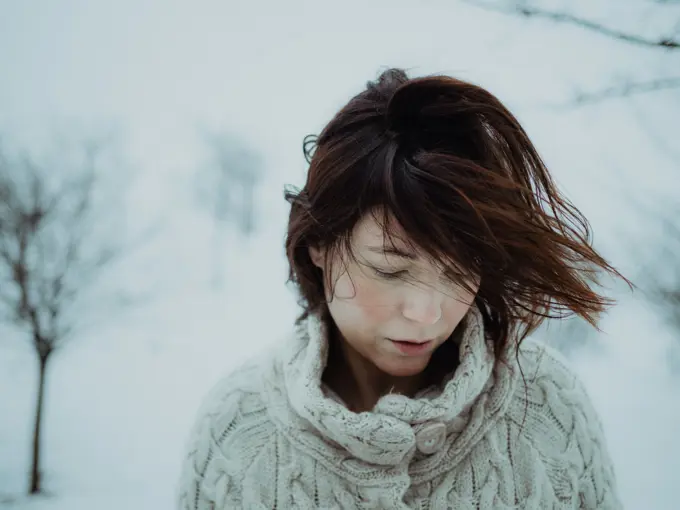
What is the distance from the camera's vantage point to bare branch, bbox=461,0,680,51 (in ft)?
3.25

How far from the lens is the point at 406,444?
87 centimetres

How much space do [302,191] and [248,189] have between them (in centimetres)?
359

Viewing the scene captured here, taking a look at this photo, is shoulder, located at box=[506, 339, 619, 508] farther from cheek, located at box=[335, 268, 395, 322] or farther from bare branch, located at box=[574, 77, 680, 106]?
bare branch, located at box=[574, 77, 680, 106]

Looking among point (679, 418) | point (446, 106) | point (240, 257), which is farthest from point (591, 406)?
point (240, 257)

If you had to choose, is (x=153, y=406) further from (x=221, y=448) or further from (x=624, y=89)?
(x=624, y=89)

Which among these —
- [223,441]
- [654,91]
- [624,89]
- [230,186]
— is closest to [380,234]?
[223,441]

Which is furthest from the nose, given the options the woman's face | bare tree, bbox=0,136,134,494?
bare tree, bbox=0,136,134,494

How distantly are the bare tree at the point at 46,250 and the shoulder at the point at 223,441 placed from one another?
2.34 meters

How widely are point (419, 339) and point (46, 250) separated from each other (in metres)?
2.84

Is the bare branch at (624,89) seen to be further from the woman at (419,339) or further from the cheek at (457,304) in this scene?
the cheek at (457,304)

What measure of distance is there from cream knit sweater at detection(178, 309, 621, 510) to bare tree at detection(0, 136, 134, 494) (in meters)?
2.37

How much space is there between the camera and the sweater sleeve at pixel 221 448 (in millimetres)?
993

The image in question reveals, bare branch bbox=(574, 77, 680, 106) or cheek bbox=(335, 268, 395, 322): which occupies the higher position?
bare branch bbox=(574, 77, 680, 106)

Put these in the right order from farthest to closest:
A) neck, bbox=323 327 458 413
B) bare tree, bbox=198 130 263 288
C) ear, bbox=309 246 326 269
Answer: bare tree, bbox=198 130 263 288 < neck, bbox=323 327 458 413 < ear, bbox=309 246 326 269
